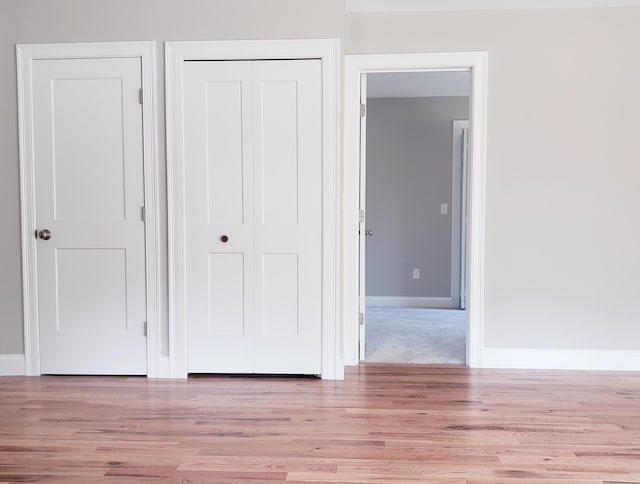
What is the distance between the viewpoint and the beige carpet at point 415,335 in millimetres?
3488

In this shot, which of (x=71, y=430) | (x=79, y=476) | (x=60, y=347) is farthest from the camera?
(x=60, y=347)

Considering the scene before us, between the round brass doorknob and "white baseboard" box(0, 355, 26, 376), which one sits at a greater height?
the round brass doorknob

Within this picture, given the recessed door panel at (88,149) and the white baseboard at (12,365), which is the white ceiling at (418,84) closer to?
the recessed door panel at (88,149)

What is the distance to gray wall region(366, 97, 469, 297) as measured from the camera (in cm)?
551

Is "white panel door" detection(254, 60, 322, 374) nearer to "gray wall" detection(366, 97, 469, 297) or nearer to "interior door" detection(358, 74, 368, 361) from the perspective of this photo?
"interior door" detection(358, 74, 368, 361)

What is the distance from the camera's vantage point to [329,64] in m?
2.87

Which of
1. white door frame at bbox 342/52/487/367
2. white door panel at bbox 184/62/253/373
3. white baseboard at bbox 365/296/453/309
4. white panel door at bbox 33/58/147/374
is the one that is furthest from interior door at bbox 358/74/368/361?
white baseboard at bbox 365/296/453/309

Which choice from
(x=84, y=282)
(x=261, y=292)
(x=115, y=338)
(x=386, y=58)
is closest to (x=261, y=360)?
(x=261, y=292)

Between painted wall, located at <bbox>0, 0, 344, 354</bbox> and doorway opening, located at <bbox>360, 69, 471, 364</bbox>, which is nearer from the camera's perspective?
painted wall, located at <bbox>0, 0, 344, 354</bbox>

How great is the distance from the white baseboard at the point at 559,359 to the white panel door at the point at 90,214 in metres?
2.32

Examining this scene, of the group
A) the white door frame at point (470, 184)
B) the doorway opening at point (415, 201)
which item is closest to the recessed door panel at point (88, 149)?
the white door frame at point (470, 184)

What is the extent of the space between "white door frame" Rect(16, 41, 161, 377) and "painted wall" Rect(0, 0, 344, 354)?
43 millimetres

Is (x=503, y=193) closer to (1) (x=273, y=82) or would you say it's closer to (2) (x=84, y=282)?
(1) (x=273, y=82)

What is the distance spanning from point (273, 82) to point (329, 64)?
35 cm
